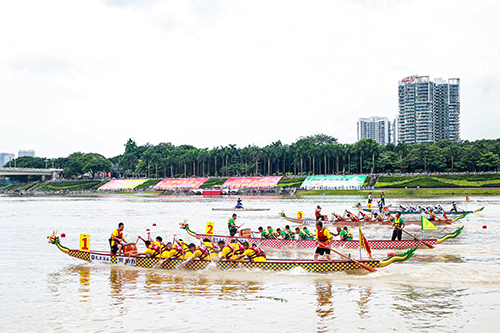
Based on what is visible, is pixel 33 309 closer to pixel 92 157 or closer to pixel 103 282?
pixel 103 282

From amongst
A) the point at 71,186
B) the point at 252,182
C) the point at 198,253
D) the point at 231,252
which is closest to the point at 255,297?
the point at 231,252

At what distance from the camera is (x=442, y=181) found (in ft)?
323

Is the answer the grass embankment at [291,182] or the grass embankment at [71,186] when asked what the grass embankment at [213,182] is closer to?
the grass embankment at [291,182]

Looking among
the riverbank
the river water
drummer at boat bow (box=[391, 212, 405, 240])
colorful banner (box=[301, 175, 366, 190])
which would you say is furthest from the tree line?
the river water

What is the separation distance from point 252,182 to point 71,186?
76.7m

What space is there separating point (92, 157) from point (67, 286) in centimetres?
19094

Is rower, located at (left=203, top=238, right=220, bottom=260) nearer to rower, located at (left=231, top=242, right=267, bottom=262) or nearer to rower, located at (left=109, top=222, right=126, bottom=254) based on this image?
rower, located at (left=231, top=242, right=267, bottom=262)

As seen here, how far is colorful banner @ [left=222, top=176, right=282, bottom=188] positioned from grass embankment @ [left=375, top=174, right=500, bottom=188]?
35.7 metres

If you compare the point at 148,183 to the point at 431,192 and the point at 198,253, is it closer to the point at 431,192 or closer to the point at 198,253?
the point at 431,192

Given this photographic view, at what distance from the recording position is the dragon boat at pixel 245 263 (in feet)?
55.3

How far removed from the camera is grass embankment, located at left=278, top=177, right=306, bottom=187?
125 metres

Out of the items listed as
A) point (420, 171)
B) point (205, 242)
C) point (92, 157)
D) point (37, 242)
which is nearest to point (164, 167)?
point (92, 157)

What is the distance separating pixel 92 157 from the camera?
196 metres

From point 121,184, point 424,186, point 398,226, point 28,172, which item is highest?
point 28,172
